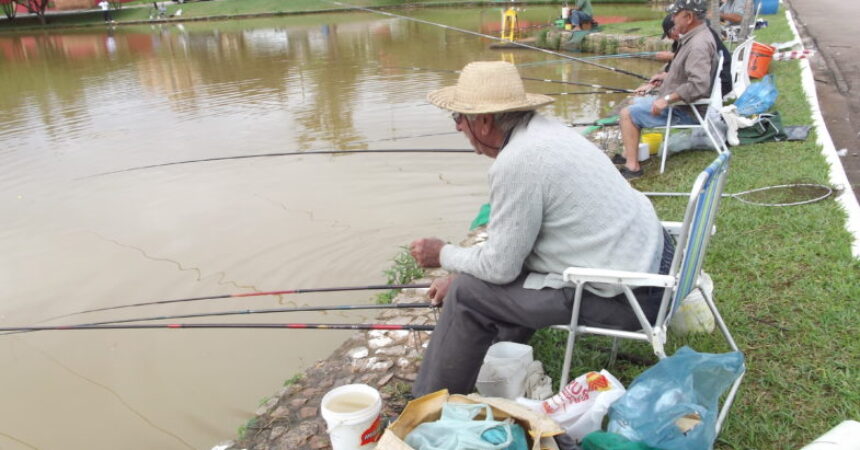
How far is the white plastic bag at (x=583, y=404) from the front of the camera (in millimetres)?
1887

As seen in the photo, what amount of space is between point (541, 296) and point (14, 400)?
2806 mm

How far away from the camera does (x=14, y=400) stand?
320cm

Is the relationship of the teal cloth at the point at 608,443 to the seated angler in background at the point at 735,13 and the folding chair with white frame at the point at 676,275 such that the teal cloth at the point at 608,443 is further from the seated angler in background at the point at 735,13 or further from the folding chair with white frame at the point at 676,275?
the seated angler in background at the point at 735,13

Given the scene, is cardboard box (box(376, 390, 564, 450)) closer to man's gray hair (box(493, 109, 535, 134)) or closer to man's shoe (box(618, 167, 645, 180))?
man's gray hair (box(493, 109, 535, 134))

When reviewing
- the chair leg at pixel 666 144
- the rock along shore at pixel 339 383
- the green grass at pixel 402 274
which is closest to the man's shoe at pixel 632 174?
the chair leg at pixel 666 144

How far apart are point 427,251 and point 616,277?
0.67m

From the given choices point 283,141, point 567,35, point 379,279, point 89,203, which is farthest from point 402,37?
point 379,279

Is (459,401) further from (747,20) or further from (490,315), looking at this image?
(747,20)

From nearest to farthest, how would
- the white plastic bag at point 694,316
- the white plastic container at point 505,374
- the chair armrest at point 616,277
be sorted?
the chair armrest at point 616,277, the white plastic container at point 505,374, the white plastic bag at point 694,316

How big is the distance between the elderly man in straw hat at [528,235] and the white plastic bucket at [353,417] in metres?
0.19

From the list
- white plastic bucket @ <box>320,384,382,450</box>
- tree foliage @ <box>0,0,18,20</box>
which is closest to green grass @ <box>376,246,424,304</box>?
white plastic bucket @ <box>320,384,382,450</box>

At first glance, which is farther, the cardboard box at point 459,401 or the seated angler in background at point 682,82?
the seated angler in background at point 682,82

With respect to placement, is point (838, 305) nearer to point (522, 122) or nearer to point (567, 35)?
point (522, 122)

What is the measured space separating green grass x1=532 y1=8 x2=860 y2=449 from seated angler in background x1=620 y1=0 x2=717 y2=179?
805 millimetres
